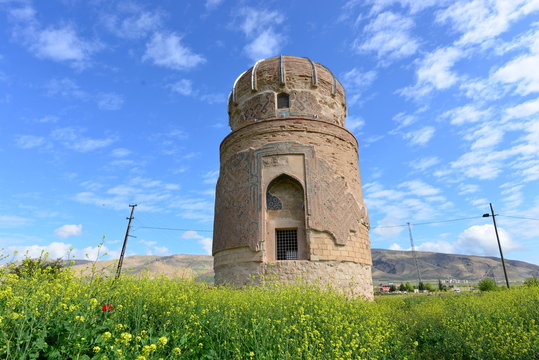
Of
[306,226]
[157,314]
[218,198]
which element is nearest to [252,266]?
[306,226]

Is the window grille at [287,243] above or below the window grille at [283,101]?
below

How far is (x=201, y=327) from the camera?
4293 millimetres

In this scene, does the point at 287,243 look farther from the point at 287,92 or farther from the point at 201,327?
the point at 201,327

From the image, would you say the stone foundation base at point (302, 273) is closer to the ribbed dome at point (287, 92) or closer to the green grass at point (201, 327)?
the green grass at point (201, 327)

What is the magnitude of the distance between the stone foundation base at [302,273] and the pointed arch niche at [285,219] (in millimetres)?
516

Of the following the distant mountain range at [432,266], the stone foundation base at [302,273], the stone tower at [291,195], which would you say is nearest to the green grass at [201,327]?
the stone foundation base at [302,273]

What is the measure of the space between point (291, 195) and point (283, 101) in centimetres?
409

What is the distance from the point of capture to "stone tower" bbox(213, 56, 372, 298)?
34.6 ft

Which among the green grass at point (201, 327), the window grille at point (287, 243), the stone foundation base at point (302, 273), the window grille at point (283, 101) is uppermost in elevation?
the window grille at point (283, 101)

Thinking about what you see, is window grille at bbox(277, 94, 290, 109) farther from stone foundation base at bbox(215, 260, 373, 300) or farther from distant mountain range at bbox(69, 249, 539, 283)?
distant mountain range at bbox(69, 249, 539, 283)

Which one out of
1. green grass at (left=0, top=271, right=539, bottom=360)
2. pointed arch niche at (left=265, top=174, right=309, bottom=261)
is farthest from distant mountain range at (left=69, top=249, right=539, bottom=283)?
green grass at (left=0, top=271, right=539, bottom=360)

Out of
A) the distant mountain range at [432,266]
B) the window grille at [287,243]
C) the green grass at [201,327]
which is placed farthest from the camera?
the distant mountain range at [432,266]

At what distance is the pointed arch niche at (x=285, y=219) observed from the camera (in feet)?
35.8

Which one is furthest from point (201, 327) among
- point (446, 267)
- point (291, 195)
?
point (446, 267)
